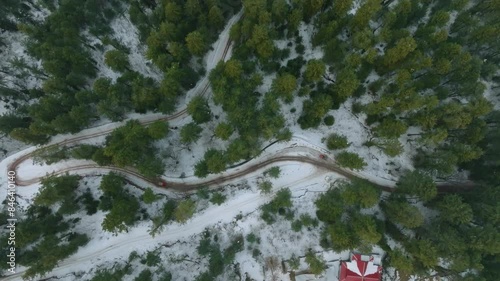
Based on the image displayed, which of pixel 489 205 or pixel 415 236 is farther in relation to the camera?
pixel 415 236

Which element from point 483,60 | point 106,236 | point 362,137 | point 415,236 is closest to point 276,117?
point 362,137

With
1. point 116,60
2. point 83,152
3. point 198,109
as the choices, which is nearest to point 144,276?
point 83,152

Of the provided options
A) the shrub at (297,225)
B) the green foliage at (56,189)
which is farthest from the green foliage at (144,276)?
the shrub at (297,225)

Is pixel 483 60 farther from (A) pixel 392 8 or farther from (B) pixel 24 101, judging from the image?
(B) pixel 24 101

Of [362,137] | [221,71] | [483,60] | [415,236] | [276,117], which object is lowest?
[415,236]

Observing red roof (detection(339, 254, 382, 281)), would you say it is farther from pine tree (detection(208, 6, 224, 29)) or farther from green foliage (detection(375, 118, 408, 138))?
pine tree (detection(208, 6, 224, 29))
